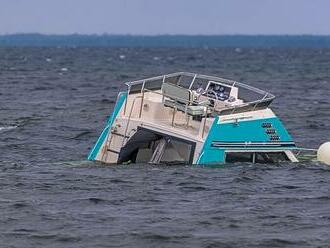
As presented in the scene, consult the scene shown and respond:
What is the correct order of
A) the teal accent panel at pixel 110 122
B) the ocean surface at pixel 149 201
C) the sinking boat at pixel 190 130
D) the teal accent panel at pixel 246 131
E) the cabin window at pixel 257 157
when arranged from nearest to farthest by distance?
1. the ocean surface at pixel 149 201
2. the teal accent panel at pixel 246 131
3. the sinking boat at pixel 190 130
4. the cabin window at pixel 257 157
5. the teal accent panel at pixel 110 122

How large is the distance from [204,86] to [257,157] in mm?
2710

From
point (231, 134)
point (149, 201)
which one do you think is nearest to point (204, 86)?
point (231, 134)

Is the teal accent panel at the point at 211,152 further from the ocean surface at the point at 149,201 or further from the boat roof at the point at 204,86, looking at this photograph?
the boat roof at the point at 204,86

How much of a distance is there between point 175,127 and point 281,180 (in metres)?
3.04

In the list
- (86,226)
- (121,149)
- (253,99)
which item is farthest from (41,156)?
(86,226)

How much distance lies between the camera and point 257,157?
2608cm

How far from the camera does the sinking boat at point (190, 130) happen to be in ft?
81.8

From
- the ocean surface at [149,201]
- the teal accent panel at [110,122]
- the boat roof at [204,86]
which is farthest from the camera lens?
the teal accent panel at [110,122]

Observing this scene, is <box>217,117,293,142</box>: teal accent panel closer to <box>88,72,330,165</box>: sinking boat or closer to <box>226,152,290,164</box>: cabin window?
<box>88,72,330,165</box>: sinking boat

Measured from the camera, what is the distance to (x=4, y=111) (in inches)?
1768

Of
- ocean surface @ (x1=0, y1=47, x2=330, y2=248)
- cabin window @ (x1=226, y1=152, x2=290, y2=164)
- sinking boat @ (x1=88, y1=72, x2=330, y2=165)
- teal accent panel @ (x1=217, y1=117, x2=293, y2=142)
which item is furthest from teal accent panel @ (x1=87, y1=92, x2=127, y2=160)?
cabin window @ (x1=226, y1=152, x2=290, y2=164)

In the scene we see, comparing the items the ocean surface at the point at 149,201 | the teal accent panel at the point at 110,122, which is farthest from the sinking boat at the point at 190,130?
the ocean surface at the point at 149,201

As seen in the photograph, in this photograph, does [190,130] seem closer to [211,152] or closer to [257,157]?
[211,152]

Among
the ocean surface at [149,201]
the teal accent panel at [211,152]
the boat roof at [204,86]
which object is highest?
the boat roof at [204,86]
